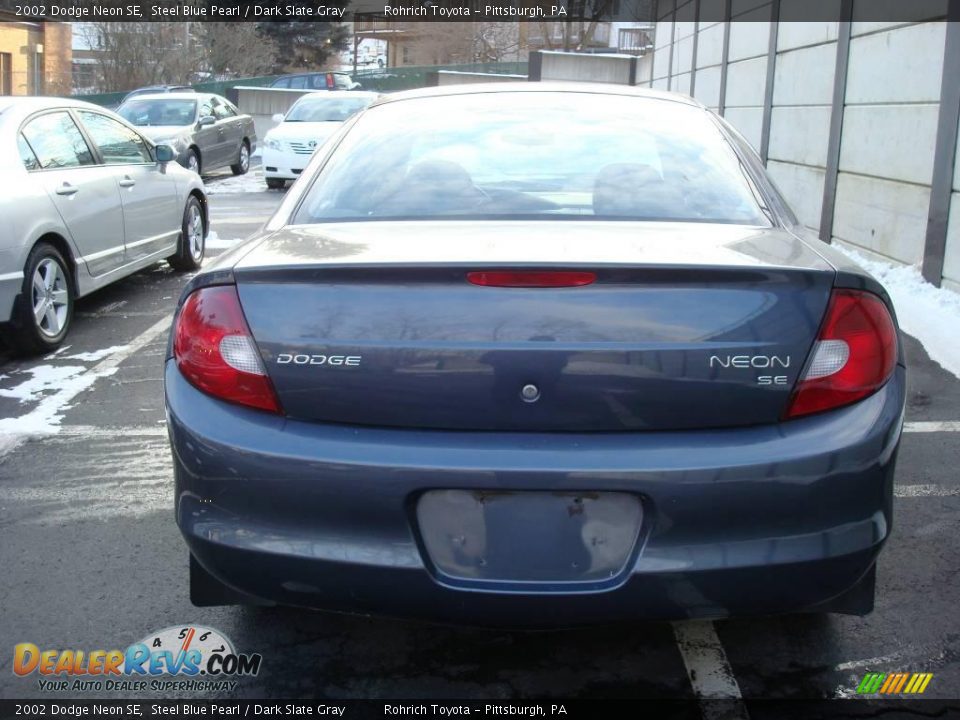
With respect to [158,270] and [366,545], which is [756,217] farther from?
[158,270]

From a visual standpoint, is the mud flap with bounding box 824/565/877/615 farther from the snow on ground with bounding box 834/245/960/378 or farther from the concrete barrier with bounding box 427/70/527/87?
the concrete barrier with bounding box 427/70/527/87

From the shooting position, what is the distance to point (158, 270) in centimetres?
931

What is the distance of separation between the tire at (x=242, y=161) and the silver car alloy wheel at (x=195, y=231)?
10811mm

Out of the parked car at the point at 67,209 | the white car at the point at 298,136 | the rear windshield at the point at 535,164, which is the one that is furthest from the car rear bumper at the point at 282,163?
the rear windshield at the point at 535,164

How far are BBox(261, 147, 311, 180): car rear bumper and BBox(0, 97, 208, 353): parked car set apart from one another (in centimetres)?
818

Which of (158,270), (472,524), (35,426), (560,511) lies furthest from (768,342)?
(158,270)

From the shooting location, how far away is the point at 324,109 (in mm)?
17594

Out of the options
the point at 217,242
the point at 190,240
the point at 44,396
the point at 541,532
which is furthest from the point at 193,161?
the point at 541,532

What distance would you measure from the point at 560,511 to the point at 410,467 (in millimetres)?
347

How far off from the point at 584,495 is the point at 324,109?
16267 millimetres

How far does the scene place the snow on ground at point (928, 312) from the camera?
6.25m

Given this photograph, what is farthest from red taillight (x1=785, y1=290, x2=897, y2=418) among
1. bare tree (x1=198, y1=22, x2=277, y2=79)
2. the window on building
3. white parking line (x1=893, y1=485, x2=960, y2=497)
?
bare tree (x1=198, y1=22, x2=277, y2=79)

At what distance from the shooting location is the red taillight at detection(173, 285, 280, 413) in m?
2.42

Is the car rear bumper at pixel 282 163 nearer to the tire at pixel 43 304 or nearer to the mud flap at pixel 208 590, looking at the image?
the tire at pixel 43 304
